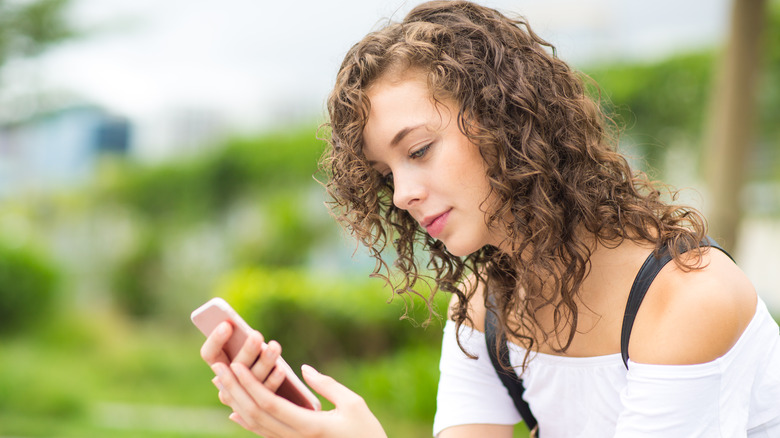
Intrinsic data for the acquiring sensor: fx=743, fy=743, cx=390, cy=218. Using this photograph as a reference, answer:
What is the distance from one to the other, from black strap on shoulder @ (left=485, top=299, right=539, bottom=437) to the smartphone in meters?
0.49

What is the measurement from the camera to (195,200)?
1133 centimetres

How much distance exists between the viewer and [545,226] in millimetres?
1562

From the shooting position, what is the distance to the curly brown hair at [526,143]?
1.55 meters

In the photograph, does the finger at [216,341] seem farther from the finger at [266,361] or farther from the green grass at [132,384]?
the green grass at [132,384]

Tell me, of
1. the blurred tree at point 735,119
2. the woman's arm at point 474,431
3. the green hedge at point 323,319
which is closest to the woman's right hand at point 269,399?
the woman's arm at point 474,431

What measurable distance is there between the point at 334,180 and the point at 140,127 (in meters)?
10.6

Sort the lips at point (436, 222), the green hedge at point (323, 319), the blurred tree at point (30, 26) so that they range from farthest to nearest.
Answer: the blurred tree at point (30, 26) < the green hedge at point (323, 319) < the lips at point (436, 222)

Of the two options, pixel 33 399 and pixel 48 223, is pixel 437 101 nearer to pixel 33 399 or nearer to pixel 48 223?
pixel 33 399

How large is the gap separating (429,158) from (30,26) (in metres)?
8.08

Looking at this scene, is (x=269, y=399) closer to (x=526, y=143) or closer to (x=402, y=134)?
(x=402, y=134)

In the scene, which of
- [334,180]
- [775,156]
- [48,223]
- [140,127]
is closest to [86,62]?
[140,127]

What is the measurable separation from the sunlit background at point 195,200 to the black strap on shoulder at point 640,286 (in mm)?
2905

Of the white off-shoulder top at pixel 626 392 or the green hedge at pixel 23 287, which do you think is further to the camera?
the green hedge at pixel 23 287

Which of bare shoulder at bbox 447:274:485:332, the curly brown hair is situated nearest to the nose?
the curly brown hair
